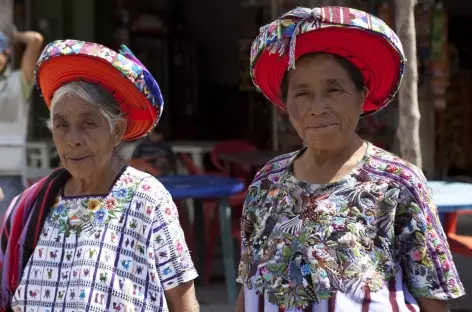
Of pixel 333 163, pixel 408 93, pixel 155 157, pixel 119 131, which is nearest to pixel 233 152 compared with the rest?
pixel 155 157

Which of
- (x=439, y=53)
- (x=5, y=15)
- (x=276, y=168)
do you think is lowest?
(x=276, y=168)

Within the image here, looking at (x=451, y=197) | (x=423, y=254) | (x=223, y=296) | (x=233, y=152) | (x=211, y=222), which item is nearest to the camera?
(x=423, y=254)

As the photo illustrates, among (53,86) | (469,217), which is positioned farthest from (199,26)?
(53,86)

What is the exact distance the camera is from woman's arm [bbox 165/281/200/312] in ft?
7.36

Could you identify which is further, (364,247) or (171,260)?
(171,260)

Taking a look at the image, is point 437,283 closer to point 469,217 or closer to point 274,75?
point 274,75

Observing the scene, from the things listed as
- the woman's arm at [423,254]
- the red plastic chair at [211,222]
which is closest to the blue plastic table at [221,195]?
the red plastic chair at [211,222]

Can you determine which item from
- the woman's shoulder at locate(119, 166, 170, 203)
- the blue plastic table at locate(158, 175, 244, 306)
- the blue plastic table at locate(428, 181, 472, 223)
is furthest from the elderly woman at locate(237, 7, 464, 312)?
the blue plastic table at locate(158, 175, 244, 306)

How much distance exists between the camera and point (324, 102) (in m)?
1.97

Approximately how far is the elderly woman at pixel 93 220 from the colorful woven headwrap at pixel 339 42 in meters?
0.47

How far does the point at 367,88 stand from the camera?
6.90ft

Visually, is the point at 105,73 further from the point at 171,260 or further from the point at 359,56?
the point at 359,56

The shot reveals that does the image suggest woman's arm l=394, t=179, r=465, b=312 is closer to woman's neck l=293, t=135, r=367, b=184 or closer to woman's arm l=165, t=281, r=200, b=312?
woman's neck l=293, t=135, r=367, b=184

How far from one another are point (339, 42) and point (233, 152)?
17.2 feet
